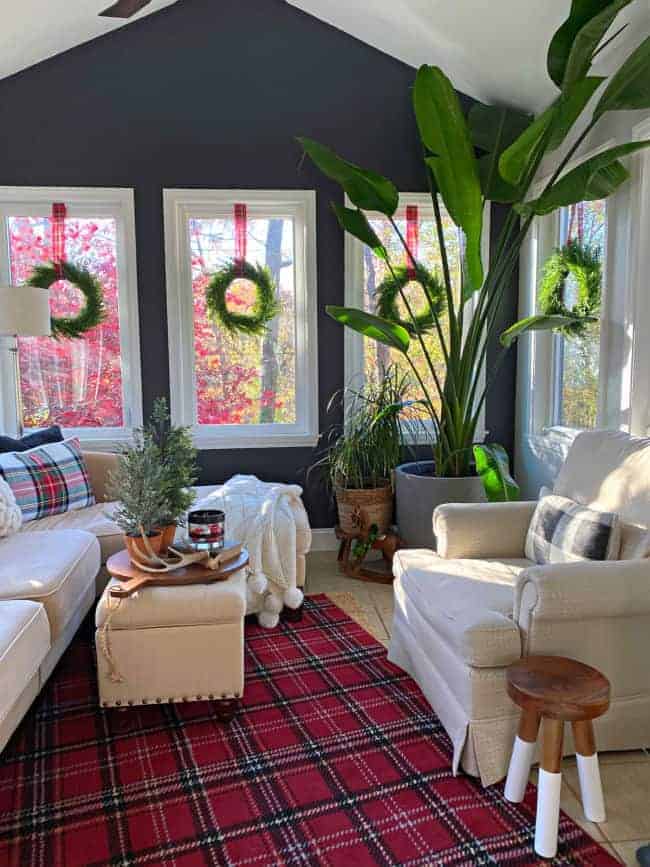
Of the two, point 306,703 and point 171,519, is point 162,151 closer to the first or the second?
point 171,519

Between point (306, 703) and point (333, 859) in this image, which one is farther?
point (306, 703)

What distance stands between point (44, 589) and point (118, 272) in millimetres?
2405

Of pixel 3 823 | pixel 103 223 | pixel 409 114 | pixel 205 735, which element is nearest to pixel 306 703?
pixel 205 735

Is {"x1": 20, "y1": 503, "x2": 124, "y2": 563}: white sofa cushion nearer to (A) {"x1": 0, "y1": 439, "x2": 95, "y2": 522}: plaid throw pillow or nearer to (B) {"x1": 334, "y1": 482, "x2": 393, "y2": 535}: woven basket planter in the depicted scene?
(A) {"x1": 0, "y1": 439, "x2": 95, "y2": 522}: plaid throw pillow

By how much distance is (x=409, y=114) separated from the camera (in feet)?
14.0

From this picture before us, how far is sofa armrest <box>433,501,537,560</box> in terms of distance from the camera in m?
2.82

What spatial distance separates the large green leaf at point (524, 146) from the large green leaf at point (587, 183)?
16cm

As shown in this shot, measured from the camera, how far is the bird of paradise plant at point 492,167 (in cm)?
275

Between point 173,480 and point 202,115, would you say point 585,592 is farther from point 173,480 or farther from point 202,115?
point 202,115

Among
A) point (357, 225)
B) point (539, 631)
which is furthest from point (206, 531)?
point (357, 225)

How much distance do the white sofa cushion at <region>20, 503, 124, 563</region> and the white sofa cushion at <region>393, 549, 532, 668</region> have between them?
4.62 ft

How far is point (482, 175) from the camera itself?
3777 millimetres

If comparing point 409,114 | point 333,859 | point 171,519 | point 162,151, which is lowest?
point 333,859

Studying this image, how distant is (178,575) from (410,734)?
100 centimetres
